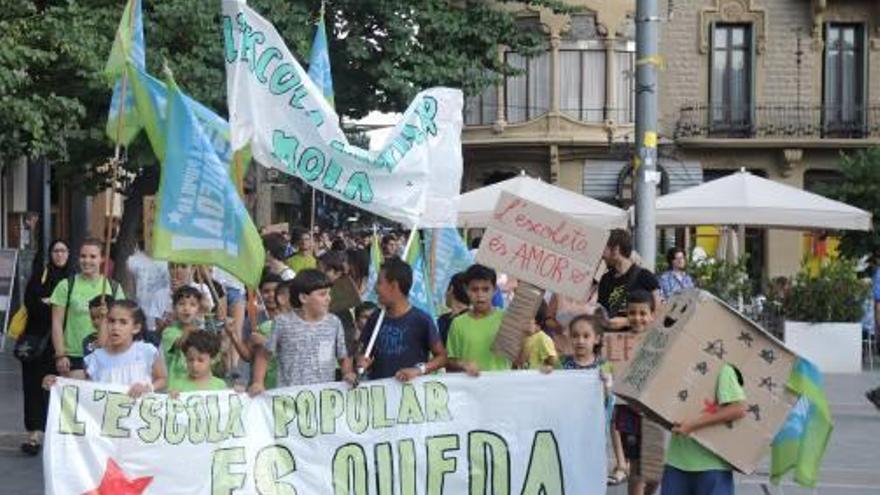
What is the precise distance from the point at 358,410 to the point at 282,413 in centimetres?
40

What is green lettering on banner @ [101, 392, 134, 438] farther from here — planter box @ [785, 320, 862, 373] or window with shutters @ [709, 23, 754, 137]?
window with shutters @ [709, 23, 754, 137]

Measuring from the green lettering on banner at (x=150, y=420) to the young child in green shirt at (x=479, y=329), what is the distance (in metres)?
1.67

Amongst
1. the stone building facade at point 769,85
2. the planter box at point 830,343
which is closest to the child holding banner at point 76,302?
the planter box at point 830,343

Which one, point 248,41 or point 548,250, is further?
point 248,41

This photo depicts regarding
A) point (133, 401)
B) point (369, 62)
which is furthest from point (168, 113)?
point (369, 62)

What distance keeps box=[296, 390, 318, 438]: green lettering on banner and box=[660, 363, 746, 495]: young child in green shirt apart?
1888 millimetres

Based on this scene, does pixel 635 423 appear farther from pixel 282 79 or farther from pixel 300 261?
pixel 300 261

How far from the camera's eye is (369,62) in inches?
792

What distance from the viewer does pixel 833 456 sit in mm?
11203

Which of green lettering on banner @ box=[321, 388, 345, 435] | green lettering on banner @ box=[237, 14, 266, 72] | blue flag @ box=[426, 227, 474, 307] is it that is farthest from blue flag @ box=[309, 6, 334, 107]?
green lettering on banner @ box=[321, 388, 345, 435]

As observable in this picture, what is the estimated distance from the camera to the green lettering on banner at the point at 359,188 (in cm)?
833

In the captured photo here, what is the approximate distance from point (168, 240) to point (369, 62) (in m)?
12.6

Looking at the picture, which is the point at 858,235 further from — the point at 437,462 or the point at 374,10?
the point at 437,462

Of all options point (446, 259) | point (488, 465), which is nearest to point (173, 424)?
point (488, 465)
